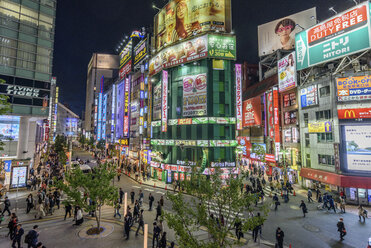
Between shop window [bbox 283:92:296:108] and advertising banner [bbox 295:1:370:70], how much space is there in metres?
5.32

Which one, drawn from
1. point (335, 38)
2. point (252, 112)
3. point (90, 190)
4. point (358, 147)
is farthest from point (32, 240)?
point (252, 112)

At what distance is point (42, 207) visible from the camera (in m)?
18.5

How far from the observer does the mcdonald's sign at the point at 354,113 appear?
24219mm

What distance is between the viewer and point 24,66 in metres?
32.0

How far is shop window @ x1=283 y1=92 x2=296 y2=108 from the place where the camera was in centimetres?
3550

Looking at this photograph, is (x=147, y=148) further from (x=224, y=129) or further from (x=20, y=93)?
(x=20, y=93)

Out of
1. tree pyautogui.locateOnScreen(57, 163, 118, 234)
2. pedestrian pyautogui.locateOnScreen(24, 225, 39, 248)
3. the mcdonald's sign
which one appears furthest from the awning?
pedestrian pyautogui.locateOnScreen(24, 225, 39, 248)

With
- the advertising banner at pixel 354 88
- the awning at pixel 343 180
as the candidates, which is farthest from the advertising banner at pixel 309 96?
the awning at pixel 343 180

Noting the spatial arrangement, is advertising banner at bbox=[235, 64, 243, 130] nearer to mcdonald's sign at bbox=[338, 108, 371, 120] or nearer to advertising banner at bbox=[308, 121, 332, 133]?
advertising banner at bbox=[308, 121, 332, 133]

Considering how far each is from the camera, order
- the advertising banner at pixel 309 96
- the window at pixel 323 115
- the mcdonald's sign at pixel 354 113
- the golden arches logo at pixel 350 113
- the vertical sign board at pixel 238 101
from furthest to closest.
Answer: the vertical sign board at pixel 238 101, the advertising banner at pixel 309 96, the window at pixel 323 115, the golden arches logo at pixel 350 113, the mcdonald's sign at pixel 354 113

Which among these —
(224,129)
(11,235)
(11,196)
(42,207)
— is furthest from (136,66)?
(11,235)

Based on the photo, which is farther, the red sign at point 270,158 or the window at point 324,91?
the red sign at point 270,158

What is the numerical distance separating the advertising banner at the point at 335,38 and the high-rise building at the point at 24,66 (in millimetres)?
40890

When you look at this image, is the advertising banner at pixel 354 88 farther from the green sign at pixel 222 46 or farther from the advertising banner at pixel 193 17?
the advertising banner at pixel 193 17
